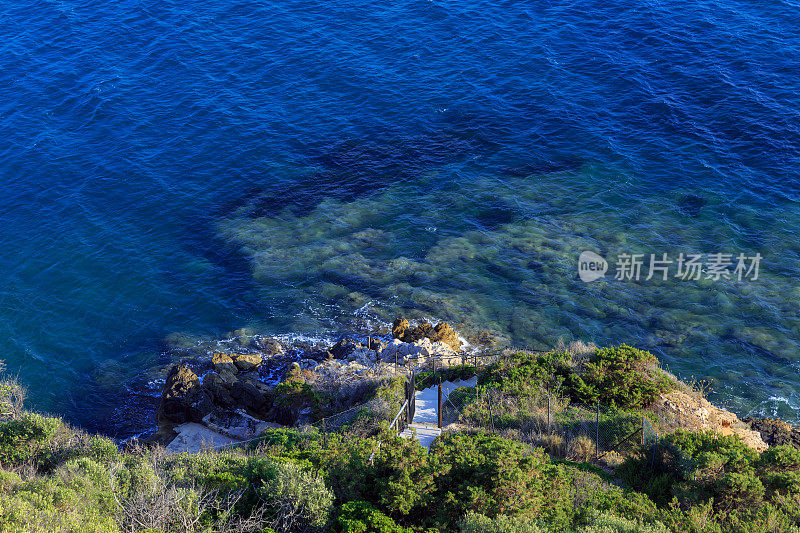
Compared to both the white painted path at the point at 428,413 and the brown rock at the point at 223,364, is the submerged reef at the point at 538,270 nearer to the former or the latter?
the brown rock at the point at 223,364

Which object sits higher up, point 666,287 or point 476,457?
point 476,457

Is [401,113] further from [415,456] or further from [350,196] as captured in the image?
[415,456]

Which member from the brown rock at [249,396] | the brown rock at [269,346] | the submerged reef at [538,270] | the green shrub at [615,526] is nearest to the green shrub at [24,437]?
the brown rock at [249,396]

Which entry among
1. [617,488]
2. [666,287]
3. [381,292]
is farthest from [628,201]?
[617,488]

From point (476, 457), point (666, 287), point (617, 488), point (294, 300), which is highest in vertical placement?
point (476, 457)

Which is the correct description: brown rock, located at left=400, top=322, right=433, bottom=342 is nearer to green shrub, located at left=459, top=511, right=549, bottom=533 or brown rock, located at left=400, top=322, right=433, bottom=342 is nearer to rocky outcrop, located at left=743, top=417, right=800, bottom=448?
rocky outcrop, located at left=743, top=417, right=800, bottom=448

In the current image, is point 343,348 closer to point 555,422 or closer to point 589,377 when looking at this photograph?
point 589,377
